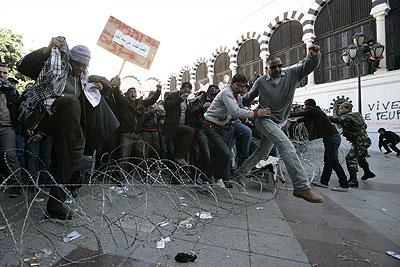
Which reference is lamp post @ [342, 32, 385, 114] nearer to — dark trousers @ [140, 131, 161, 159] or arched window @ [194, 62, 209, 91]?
dark trousers @ [140, 131, 161, 159]

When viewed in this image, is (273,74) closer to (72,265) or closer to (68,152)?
(68,152)

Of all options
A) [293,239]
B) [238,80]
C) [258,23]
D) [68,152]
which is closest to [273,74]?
[238,80]

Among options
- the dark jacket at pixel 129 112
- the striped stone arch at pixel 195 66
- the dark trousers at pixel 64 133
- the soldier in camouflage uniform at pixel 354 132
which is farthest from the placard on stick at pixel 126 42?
the striped stone arch at pixel 195 66

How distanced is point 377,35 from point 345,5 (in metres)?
2.23

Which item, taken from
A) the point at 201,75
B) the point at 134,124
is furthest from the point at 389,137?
the point at 201,75

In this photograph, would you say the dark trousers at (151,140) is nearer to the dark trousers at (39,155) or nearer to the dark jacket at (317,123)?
the dark trousers at (39,155)

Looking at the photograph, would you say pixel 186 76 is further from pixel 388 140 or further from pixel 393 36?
pixel 388 140

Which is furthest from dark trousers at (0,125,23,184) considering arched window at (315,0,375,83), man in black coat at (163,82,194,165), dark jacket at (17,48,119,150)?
arched window at (315,0,375,83)

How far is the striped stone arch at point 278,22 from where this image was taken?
14180 millimetres

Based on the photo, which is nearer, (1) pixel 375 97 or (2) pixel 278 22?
(1) pixel 375 97

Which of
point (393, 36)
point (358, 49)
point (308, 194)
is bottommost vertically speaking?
point (308, 194)

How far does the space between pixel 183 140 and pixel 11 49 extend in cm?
1807

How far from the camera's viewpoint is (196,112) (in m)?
5.16

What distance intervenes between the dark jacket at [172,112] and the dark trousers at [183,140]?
0.11 m
